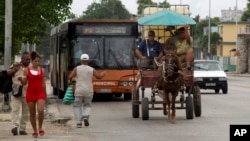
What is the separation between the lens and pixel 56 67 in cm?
3634

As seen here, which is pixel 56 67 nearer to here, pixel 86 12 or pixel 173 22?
pixel 173 22

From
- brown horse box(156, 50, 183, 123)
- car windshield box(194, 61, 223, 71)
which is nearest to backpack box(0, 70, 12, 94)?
brown horse box(156, 50, 183, 123)

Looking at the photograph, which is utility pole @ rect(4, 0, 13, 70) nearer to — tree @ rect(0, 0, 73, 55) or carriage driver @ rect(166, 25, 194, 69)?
tree @ rect(0, 0, 73, 55)

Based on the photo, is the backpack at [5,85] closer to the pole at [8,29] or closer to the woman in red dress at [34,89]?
the woman in red dress at [34,89]

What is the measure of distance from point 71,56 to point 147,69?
360 inches

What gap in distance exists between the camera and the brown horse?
20.1 metres

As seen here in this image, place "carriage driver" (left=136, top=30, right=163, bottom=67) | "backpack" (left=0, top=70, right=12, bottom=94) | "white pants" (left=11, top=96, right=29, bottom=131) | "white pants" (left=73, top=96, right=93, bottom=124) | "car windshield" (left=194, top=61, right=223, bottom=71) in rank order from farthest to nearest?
"car windshield" (left=194, top=61, right=223, bottom=71)
"carriage driver" (left=136, top=30, right=163, bottom=67)
"white pants" (left=73, top=96, right=93, bottom=124)
"backpack" (left=0, top=70, right=12, bottom=94)
"white pants" (left=11, top=96, right=29, bottom=131)

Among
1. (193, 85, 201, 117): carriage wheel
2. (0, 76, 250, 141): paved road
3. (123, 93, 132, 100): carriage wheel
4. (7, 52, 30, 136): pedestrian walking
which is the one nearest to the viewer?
(0, 76, 250, 141): paved road

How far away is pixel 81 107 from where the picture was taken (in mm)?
20094

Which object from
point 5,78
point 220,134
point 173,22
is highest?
point 173,22

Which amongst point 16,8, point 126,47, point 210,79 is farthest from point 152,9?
point 210,79

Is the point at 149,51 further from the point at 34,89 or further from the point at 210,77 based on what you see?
the point at 210,77

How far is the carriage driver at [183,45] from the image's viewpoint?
70.5 ft

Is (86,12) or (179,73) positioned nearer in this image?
(179,73)
